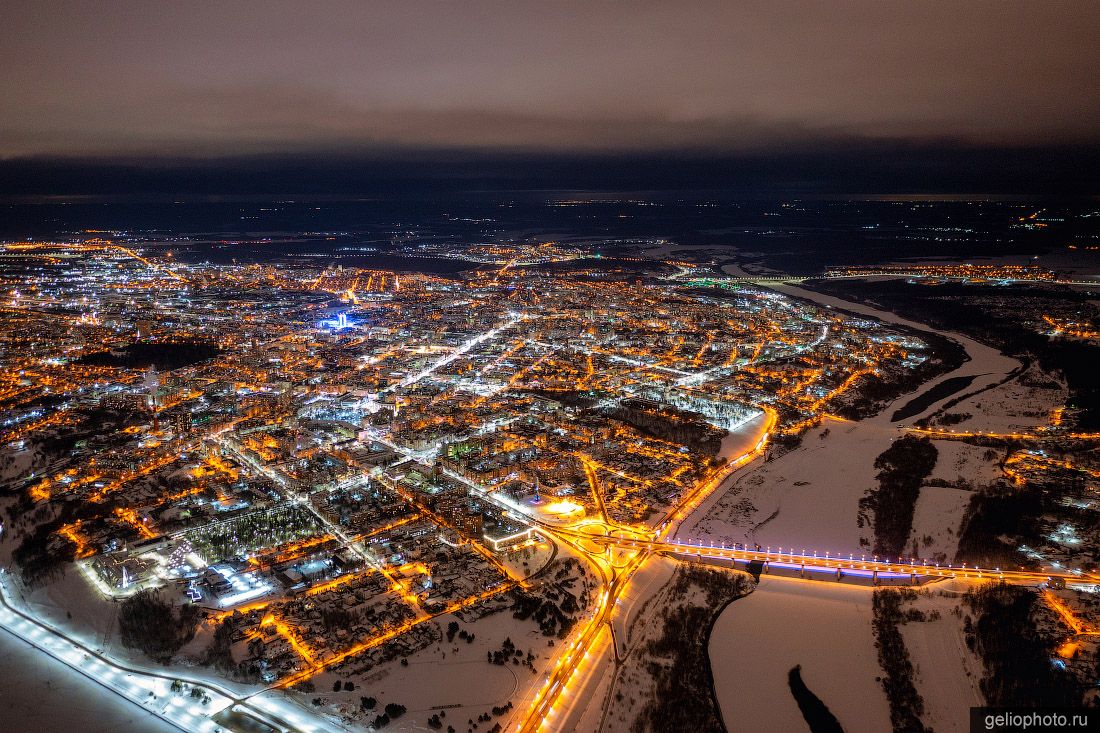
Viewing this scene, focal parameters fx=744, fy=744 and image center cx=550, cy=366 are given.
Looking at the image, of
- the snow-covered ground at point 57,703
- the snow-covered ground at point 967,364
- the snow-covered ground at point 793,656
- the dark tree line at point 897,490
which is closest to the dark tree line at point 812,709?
the snow-covered ground at point 793,656

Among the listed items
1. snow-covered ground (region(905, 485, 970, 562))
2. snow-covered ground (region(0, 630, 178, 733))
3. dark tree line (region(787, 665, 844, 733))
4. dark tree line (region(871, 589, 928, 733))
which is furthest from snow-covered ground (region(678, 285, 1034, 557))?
snow-covered ground (region(0, 630, 178, 733))

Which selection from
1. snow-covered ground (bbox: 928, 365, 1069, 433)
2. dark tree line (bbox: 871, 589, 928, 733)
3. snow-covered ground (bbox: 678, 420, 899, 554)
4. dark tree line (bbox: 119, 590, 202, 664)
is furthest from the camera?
snow-covered ground (bbox: 928, 365, 1069, 433)

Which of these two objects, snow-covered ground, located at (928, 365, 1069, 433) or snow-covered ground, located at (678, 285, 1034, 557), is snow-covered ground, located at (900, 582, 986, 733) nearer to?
snow-covered ground, located at (678, 285, 1034, 557)

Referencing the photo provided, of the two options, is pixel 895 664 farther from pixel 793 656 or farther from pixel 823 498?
pixel 823 498

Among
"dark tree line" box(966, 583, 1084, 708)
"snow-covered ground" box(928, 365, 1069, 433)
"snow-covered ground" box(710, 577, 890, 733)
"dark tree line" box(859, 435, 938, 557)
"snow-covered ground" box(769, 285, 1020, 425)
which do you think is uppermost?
"snow-covered ground" box(769, 285, 1020, 425)

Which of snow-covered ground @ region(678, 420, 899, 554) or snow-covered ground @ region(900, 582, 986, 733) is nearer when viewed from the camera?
snow-covered ground @ region(900, 582, 986, 733)

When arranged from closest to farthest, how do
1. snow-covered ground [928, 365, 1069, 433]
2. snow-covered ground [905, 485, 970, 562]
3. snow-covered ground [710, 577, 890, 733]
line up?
snow-covered ground [710, 577, 890, 733] → snow-covered ground [905, 485, 970, 562] → snow-covered ground [928, 365, 1069, 433]

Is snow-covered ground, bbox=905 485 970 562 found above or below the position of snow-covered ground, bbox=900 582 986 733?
above

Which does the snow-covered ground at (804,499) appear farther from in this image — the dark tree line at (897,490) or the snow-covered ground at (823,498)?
the dark tree line at (897,490)
